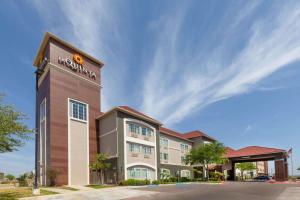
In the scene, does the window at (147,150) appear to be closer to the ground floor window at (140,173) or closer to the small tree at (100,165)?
the ground floor window at (140,173)

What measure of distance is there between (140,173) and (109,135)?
7.63 meters

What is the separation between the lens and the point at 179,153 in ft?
214

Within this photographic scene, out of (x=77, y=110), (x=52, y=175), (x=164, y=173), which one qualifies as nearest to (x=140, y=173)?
(x=164, y=173)

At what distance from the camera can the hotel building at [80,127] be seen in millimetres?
41219

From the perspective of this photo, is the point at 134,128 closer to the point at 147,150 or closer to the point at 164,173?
the point at 147,150

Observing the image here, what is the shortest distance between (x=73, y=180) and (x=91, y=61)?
18.9 m

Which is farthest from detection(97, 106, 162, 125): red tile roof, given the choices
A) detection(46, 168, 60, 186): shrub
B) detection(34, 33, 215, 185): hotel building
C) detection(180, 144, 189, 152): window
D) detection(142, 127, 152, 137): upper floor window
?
detection(180, 144, 189, 152): window

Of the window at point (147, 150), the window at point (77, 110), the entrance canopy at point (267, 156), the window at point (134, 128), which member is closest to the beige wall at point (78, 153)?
the window at point (77, 110)

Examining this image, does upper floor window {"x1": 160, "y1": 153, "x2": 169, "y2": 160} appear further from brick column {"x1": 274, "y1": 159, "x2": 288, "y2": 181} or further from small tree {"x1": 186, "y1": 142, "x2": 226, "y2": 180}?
brick column {"x1": 274, "y1": 159, "x2": 288, "y2": 181}

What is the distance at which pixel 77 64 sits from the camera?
152 feet

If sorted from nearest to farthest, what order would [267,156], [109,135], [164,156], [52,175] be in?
[52,175] → [109,135] → [164,156] → [267,156]

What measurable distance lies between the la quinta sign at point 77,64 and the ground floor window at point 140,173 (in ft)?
52.7

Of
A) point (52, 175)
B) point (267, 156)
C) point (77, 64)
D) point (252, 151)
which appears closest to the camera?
point (52, 175)

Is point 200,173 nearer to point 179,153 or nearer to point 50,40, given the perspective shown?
point 179,153
